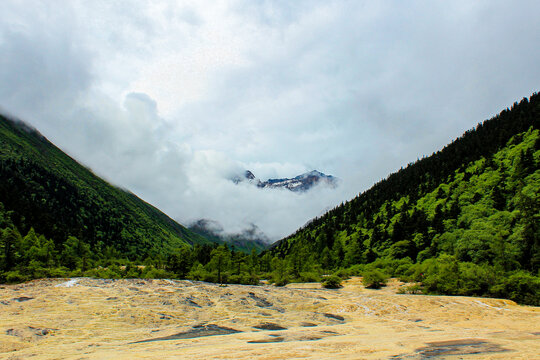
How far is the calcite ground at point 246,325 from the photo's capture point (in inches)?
412

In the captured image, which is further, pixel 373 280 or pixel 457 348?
pixel 373 280

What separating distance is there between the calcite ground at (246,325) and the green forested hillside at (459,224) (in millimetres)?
10870

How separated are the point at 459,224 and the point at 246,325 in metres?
67.1

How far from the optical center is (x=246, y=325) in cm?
1912

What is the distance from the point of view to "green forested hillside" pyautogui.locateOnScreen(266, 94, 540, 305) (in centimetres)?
3849

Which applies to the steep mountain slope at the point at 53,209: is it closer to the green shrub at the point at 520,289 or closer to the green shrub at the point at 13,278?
the green shrub at the point at 13,278

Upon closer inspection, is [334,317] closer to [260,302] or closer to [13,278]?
[260,302]

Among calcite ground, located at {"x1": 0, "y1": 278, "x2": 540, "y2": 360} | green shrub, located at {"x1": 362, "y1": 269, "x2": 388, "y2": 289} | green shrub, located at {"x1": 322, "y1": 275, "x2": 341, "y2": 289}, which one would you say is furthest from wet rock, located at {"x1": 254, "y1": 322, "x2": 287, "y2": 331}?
green shrub, located at {"x1": 362, "y1": 269, "x2": 388, "y2": 289}

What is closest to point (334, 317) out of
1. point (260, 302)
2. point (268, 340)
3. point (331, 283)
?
point (260, 302)

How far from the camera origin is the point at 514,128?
96938mm

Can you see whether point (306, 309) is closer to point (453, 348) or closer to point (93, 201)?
point (453, 348)

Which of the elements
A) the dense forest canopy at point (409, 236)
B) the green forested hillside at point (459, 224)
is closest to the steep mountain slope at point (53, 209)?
the dense forest canopy at point (409, 236)

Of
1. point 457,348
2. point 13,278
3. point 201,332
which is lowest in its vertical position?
point 201,332

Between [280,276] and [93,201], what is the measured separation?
185m
